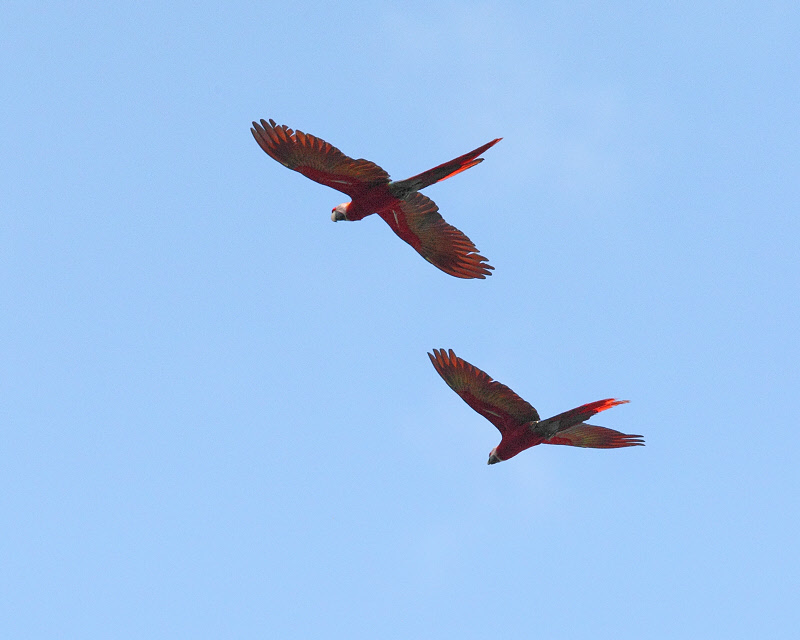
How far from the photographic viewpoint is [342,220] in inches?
621

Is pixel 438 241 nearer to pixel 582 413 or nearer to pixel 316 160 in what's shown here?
pixel 316 160

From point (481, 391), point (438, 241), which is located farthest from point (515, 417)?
point (438, 241)

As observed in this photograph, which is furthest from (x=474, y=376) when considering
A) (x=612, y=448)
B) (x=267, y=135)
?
(x=267, y=135)

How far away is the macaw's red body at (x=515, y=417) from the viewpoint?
47.1ft

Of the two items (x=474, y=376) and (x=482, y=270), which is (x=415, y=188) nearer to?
(x=482, y=270)

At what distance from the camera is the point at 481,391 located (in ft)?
47.6

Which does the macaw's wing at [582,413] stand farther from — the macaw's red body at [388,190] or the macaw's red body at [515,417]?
the macaw's red body at [388,190]

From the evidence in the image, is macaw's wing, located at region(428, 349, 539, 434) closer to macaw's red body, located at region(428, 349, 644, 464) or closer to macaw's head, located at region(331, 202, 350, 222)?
macaw's red body, located at region(428, 349, 644, 464)

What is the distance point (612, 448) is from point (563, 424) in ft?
4.29

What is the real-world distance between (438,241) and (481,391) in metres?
2.70

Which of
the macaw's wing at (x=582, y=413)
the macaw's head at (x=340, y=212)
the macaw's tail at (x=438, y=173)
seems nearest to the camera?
the macaw's wing at (x=582, y=413)

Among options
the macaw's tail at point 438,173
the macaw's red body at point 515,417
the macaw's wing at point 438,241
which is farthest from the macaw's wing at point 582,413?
the macaw's tail at point 438,173

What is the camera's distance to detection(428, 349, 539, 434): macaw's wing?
1437cm

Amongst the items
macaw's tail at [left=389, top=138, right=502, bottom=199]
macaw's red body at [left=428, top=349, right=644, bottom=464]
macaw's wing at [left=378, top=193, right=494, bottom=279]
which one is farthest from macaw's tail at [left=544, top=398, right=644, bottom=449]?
macaw's tail at [left=389, top=138, right=502, bottom=199]
